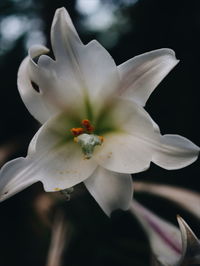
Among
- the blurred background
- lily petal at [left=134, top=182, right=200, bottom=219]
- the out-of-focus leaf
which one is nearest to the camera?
the out-of-focus leaf

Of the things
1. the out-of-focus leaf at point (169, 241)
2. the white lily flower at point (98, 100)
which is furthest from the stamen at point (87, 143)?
the out-of-focus leaf at point (169, 241)

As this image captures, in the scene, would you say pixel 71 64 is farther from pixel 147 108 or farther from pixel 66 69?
pixel 147 108

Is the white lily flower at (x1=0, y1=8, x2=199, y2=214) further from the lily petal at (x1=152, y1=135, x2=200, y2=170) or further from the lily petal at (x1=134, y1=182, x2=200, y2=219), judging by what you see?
the lily petal at (x1=134, y1=182, x2=200, y2=219)

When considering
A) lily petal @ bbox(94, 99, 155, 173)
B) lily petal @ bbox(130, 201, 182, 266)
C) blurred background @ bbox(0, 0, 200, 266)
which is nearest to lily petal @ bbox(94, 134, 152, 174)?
lily petal @ bbox(94, 99, 155, 173)

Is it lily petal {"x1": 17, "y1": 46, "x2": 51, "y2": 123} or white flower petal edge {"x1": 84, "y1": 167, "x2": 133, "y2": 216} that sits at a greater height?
lily petal {"x1": 17, "y1": 46, "x2": 51, "y2": 123}

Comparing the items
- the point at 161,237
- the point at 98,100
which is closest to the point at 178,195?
the point at 161,237

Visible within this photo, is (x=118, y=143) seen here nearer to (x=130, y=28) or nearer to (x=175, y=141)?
(x=175, y=141)

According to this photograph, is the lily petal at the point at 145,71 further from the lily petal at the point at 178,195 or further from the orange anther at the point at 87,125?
the lily petal at the point at 178,195
